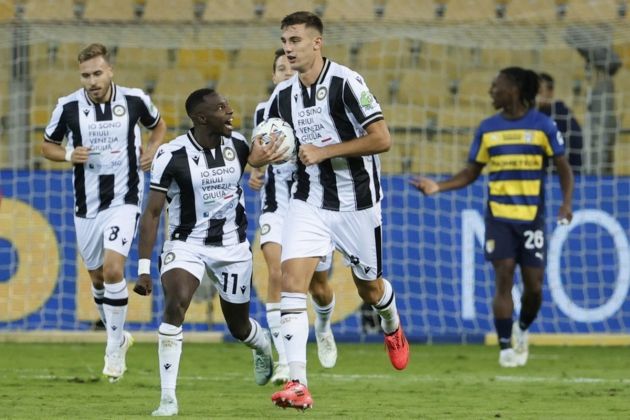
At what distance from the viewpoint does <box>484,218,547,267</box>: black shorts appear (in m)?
10.8

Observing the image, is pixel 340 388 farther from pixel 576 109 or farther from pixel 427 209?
pixel 576 109

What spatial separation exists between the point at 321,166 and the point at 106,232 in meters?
2.56

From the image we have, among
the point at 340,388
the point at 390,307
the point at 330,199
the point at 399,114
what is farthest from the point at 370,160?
the point at 399,114

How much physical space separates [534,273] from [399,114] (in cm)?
426

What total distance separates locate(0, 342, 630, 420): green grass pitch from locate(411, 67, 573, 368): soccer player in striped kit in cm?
47


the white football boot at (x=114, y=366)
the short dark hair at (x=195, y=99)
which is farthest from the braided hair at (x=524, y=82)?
the white football boot at (x=114, y=366)

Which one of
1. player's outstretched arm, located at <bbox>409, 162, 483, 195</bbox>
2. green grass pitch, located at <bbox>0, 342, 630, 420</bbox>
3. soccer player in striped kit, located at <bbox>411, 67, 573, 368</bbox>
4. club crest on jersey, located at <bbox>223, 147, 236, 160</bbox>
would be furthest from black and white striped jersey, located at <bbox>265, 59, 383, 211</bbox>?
soccer player in striped kit, located at <bbox>411, 67, 573, 368</bbox>

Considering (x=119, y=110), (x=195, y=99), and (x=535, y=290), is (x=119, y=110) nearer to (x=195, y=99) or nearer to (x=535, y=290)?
(x=195, y=99)

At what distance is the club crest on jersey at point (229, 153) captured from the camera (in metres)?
7.82

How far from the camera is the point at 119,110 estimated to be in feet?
32.2

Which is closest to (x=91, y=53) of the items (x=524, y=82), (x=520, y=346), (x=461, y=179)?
(x=461, y=179)

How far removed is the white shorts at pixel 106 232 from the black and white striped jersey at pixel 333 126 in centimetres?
225

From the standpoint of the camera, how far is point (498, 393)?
8.55 metres

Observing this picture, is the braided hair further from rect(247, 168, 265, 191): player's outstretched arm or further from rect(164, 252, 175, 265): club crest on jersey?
rect(164, 252, 175, 265): club crest on jersey
